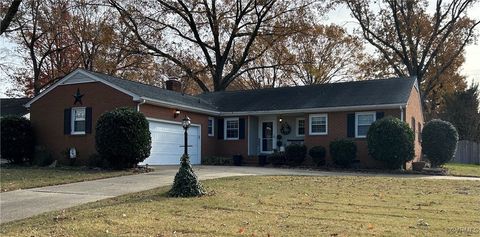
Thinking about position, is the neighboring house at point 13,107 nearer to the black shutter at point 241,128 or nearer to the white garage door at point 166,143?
the white garage door at point 166,143

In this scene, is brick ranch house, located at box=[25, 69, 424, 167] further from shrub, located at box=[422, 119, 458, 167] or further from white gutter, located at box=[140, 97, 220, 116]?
shrub, located at box=[422, 119, 458, 167]

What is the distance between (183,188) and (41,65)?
31831 mm

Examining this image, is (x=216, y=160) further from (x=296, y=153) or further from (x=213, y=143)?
(x=296, y=153)

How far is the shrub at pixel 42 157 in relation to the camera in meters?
21.6

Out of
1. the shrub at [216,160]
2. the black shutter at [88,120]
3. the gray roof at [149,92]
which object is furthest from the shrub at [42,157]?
the shrub at [216,160]

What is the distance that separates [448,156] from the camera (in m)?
23.0

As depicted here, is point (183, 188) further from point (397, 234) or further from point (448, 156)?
point (448, 156)

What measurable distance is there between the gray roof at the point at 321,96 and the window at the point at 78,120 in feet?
25.5

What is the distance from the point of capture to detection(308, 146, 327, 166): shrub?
22.9 meters

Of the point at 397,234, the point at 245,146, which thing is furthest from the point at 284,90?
the point at 397,234

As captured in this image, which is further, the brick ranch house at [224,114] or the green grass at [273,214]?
the brick ranch house at [224,114]

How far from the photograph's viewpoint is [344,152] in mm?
21594

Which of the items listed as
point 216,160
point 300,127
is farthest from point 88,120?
point 300,127

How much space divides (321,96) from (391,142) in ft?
19.5
